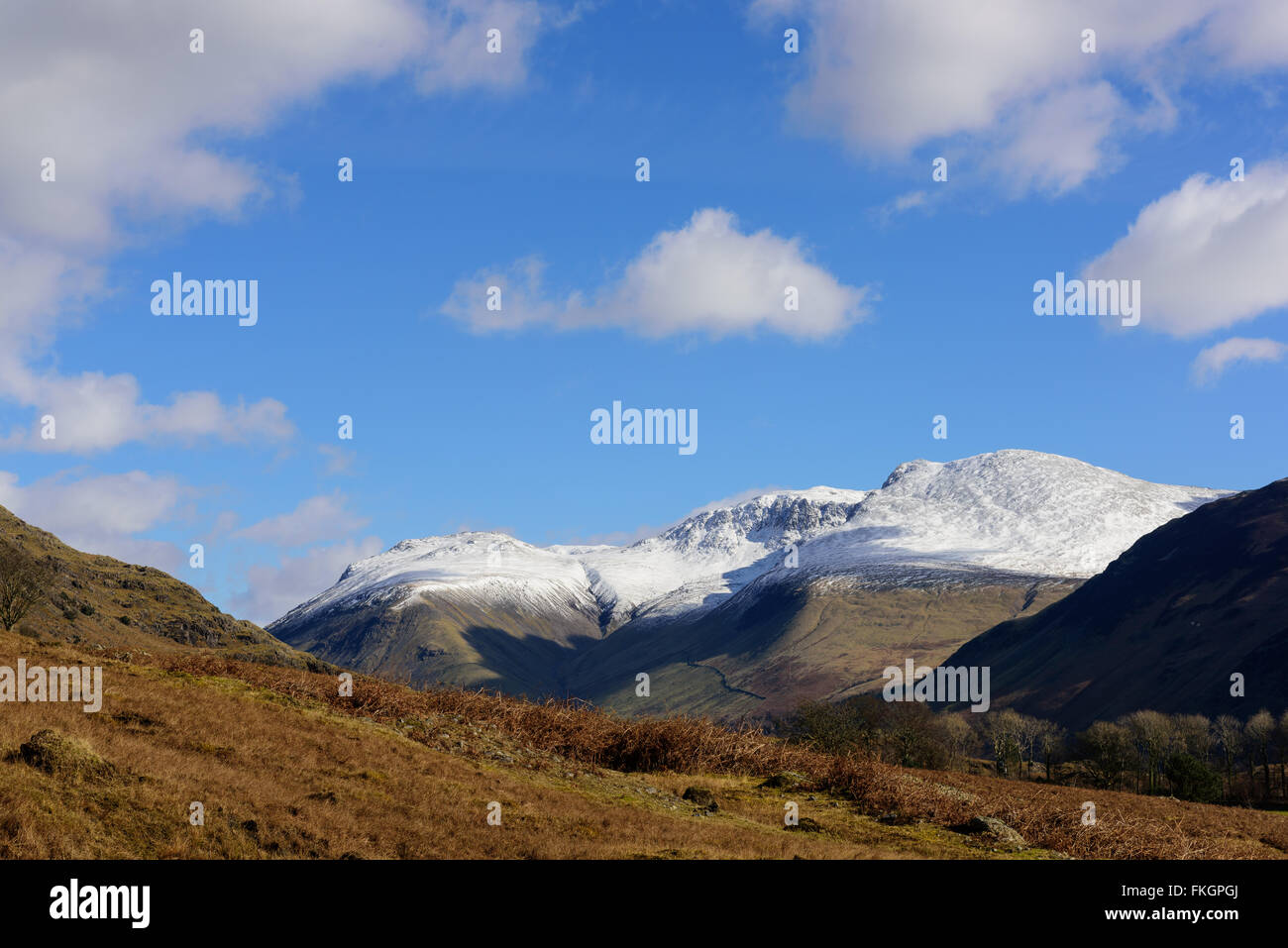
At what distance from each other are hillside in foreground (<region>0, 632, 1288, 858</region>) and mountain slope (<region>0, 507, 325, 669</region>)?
78282 mm

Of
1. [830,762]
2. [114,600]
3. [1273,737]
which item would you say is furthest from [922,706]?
[114,600]

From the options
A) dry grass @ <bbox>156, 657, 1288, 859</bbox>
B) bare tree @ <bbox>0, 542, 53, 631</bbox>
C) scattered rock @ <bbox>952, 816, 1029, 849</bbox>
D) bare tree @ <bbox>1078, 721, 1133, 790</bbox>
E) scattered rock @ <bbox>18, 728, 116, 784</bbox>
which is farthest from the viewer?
bare tree @ <bbox>1078, 721, 1133, 790</bbox>

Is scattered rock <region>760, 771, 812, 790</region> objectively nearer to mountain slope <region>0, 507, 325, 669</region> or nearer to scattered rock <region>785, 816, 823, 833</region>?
scattered rock <region>785, 816, 823, 833</region>

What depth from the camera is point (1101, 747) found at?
115 m

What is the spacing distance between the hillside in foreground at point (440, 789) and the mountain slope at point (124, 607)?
78282 millimetres

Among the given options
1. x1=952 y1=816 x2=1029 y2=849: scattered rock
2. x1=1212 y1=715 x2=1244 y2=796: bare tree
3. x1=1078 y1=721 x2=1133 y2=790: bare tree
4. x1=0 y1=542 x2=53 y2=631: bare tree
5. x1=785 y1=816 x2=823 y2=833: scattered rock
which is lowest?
x1=1212 y1=715 x2=1244 y2=796: bare tree

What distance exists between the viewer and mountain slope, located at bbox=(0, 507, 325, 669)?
114625 millimetres

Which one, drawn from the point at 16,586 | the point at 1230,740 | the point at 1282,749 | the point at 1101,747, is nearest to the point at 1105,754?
the point at 1101,747

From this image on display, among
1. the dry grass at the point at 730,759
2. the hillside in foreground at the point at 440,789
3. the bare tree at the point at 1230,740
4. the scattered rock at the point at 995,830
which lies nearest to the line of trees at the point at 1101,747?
the bare tree at the point at 1230,740

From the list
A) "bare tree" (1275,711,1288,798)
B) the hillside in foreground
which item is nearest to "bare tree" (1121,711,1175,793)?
"bare tree" (1275,711,1288,798)

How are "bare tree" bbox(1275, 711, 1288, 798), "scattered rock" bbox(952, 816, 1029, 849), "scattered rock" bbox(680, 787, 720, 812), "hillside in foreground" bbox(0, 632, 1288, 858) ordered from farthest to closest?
"bare tree" bbox(1275, 711, 1288, 798), "scattered rock" bbox(680, 787, 720, 812), "scattered rock" bbox(952, 816, 1029, 849), "hillside in foreground" bbox(0, 632, 1288, 858)

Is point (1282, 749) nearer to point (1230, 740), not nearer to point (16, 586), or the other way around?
point (1230, 740)
